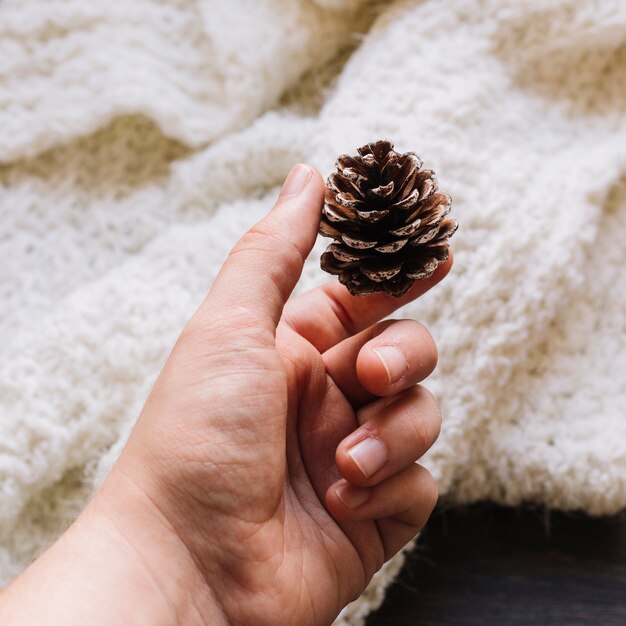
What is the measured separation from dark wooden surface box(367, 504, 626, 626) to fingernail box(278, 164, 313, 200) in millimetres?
441

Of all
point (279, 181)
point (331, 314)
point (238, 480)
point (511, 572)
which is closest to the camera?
point (238, 480)

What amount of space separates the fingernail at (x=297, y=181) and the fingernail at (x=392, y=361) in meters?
0.14

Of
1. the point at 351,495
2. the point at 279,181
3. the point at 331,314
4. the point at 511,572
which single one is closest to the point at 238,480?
the point at 351,495

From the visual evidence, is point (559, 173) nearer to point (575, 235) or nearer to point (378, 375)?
point (575, 235)

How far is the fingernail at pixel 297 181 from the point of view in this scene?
1.85 feet

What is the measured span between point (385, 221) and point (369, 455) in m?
0.18

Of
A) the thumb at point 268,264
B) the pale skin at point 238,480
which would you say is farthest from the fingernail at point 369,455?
the thumb at point 268,264

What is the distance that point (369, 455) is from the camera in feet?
1.82

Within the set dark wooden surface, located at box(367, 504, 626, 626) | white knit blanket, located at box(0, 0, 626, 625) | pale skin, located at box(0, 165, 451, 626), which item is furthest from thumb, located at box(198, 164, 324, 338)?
dark wooden surface, located at box(367, 504, 626, 626)

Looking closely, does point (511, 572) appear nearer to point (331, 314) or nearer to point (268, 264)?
point (331, 314)

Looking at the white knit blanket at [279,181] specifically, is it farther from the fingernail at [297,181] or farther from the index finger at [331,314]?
the fingernail at [297,181]

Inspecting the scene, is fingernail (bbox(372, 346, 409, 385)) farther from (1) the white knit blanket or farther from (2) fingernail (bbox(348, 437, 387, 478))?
(1) the white knit blanket

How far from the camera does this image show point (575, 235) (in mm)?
818

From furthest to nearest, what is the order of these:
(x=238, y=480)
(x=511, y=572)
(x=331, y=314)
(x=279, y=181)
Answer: (x=279, y=181) < (x=511, y=572) < (x=331, y=314) < (x=238, y=480)
